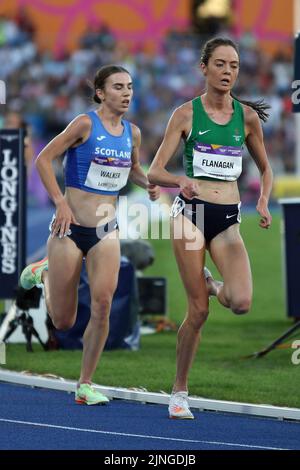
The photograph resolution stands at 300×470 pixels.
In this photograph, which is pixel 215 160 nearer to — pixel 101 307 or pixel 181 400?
pixel 101 307

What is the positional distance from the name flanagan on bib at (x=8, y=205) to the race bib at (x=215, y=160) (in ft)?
15.1

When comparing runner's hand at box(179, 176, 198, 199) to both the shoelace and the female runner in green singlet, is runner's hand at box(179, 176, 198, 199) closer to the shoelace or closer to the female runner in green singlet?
the female runner in green singlet

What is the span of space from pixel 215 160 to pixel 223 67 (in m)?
0.54

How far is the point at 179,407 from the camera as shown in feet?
25.9

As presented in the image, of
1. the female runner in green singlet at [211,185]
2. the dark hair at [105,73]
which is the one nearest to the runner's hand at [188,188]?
the female runner in green singlet at [211,185]

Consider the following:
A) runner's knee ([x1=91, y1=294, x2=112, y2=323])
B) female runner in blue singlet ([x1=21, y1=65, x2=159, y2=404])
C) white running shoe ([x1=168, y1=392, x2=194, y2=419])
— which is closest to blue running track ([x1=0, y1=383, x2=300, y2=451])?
white running shoe ([x1=168, y1=392, x2=194, y2=419])

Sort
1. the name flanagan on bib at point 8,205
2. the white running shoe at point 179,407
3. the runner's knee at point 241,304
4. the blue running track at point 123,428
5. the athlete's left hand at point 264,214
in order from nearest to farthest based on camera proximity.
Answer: the blue running track at point 123,428 → the runner's knee at point 241,304 → the athlete's left hand at point 264,214 → the white running shoe at point 179,407 → the name flanagan on bib at point 8,205

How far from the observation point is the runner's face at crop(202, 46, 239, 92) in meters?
7.68

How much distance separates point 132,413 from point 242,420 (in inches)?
27.1

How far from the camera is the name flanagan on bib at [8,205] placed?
1209cm

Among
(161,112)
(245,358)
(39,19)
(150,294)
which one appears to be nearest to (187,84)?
(161,112)

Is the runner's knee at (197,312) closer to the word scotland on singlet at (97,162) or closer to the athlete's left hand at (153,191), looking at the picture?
the athlete's left hand at (153,191)

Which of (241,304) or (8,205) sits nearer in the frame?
(241,304)

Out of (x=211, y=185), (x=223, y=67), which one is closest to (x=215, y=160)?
(x=211, y=185)
